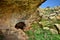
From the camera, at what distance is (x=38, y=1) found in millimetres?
6969

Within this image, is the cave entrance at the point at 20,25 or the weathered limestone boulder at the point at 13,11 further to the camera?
the cave entrance at the point at 20,25

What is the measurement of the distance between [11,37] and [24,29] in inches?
92.0

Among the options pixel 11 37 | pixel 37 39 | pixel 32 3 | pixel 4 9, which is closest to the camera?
pixel 11 37

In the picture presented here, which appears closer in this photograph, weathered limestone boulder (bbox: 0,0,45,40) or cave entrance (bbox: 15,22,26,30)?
weathered limestone boulder (bbox: 0,0,45,40)

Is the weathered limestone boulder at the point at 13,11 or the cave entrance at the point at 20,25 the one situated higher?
the weathered limestone boulder at the point at 13,11

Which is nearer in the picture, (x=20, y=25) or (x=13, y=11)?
(x=13, y=11)

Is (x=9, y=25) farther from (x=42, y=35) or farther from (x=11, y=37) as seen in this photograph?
(x=42, y=35)

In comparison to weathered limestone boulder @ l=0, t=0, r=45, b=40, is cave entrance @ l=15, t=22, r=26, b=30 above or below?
below

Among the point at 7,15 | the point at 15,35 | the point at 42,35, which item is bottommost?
the point at 42,35

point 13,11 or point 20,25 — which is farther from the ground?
point 13,11

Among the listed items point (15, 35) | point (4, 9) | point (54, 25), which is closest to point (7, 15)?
point (4, 9)

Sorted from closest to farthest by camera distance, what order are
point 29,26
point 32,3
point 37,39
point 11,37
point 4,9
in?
point 11,37 < point 4,9 < point 32,3 < point 37,39 < point 29,26

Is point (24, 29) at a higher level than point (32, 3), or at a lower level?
lower

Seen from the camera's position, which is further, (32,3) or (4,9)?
(32,3)
